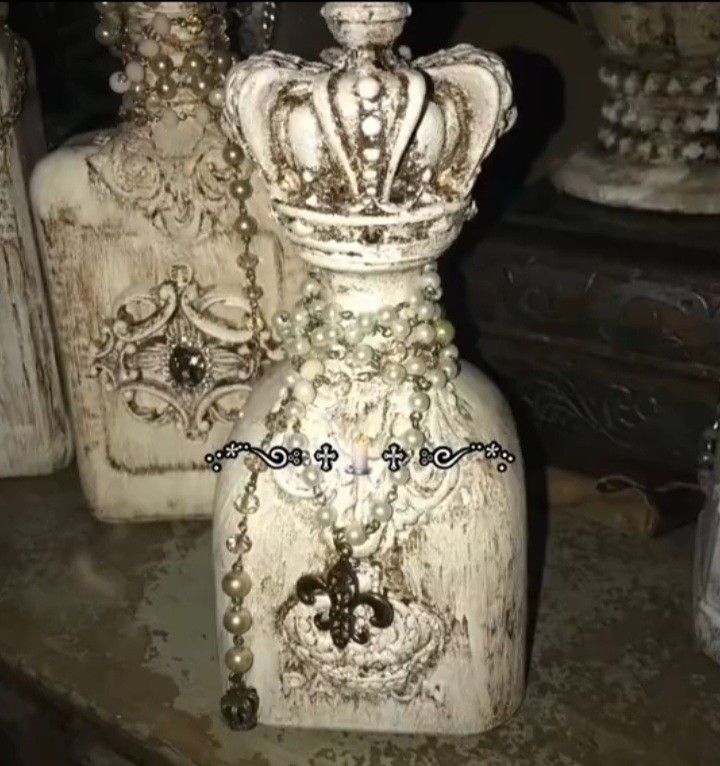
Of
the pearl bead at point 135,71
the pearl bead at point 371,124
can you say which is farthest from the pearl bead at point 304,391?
the pearl bead at point 135,71

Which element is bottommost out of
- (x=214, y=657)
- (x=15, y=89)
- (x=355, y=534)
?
A: (x=214, y=657)

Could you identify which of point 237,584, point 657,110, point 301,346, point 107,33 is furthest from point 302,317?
point 657,110

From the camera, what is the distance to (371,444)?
1.69 ft

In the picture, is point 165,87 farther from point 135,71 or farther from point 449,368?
point 449,368

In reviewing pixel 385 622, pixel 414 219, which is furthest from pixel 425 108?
pixel 385 622

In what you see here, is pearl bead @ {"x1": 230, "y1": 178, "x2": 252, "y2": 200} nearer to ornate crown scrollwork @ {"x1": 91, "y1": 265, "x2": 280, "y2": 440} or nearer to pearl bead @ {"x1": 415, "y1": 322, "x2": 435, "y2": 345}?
ornate crown scrollwork @ {"x1": 91, "y1": 265, "x2": 280, "y2": 440}

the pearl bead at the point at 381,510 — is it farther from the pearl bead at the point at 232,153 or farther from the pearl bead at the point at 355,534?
the pearl bead at the point at 232,153

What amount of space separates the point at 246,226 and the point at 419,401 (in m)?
0.19

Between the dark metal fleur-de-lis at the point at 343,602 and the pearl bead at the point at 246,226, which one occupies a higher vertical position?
the pearl bead at the point at 246,226

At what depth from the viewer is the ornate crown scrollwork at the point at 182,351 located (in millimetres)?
668

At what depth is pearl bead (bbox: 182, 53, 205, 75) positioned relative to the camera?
25.0 inches

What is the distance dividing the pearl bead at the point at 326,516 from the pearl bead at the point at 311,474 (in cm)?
1

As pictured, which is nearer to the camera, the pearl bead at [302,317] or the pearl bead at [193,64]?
the pearl bead at [302,317]

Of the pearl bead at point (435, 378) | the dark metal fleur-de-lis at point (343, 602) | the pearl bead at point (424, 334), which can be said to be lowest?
the dark metal fleur-de-lis at point (343, 602)
